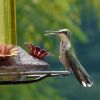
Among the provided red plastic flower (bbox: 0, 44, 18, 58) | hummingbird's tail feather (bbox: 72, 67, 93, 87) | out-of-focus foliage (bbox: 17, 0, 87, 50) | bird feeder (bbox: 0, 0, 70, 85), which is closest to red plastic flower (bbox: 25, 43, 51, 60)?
bird feeder (bbox: 0, 0, 70, 85)

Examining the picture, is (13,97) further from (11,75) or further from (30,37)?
(11,75)

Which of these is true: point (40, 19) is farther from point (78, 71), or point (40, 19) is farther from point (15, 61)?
point (15, 61)

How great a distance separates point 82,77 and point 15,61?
58cm

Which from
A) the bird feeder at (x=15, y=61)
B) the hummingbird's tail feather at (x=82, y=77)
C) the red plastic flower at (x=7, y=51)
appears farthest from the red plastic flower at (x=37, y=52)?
the hummingbird's tail feather at (x=82, y=77)

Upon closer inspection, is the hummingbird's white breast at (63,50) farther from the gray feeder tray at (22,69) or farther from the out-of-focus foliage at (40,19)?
the out-of-focus foliage at (40,19)

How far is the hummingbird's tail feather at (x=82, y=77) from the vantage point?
584 cm

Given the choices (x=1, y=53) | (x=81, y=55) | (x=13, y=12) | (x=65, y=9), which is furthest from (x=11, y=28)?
(x=81, y=55)

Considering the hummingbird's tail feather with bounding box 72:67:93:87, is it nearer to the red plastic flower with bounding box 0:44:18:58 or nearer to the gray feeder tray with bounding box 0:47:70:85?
the gray feeder tray with bounding box 0:47:70:85

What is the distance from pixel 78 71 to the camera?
19.6 ft

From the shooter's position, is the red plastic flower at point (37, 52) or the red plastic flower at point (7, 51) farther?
the red plastic flower at point (37, 52)

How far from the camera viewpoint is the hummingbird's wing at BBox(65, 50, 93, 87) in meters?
5.86

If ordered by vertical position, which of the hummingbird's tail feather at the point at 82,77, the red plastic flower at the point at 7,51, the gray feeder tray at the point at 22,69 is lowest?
the hummingbird's tail feather at the point at 82,77

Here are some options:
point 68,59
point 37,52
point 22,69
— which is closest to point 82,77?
point 68,59

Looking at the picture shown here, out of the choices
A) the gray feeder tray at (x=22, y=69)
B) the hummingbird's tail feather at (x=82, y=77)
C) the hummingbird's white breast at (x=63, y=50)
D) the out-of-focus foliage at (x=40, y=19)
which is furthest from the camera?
the out-of-focus foliage at (x=40, y=19)
